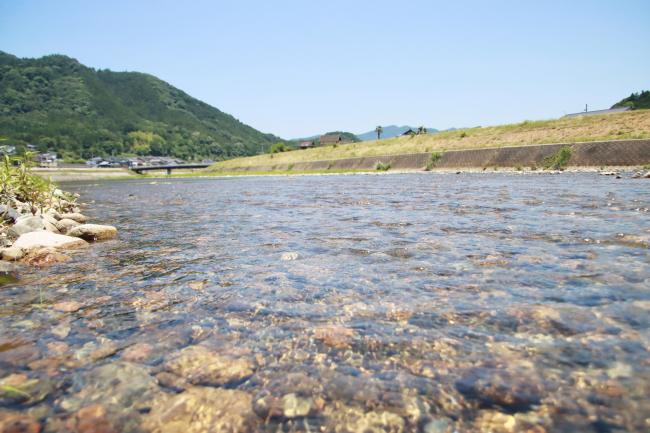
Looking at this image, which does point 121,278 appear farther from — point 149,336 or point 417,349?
point 417,349

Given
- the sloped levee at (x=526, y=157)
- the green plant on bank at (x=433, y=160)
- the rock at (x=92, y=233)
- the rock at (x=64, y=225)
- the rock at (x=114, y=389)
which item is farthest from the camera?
the green plant on bank at (x=433, y=160)

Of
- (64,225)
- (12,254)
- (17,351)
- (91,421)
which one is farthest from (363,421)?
(64,225)

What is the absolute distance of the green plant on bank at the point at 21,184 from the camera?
10.6m

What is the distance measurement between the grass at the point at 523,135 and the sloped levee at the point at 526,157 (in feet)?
9.12

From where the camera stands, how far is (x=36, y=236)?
298 inches

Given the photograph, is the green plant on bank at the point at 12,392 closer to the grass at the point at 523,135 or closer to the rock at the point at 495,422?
the rock at the point at 495,422

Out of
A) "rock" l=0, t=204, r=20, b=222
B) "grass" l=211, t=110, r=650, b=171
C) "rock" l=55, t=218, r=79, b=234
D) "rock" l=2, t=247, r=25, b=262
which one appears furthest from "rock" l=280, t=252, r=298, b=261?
"grass" l=211, t=110, r=650, b=171

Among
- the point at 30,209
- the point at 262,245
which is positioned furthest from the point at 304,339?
the point at 30,209

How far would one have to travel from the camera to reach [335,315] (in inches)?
153

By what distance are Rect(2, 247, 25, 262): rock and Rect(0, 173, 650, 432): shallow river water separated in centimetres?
113

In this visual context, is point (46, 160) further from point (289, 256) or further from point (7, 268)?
point (289, 256)

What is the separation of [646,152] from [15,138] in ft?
690

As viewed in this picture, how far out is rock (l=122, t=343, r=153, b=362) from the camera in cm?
315

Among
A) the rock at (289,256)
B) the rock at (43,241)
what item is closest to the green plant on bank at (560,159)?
the rock at (289,256)
